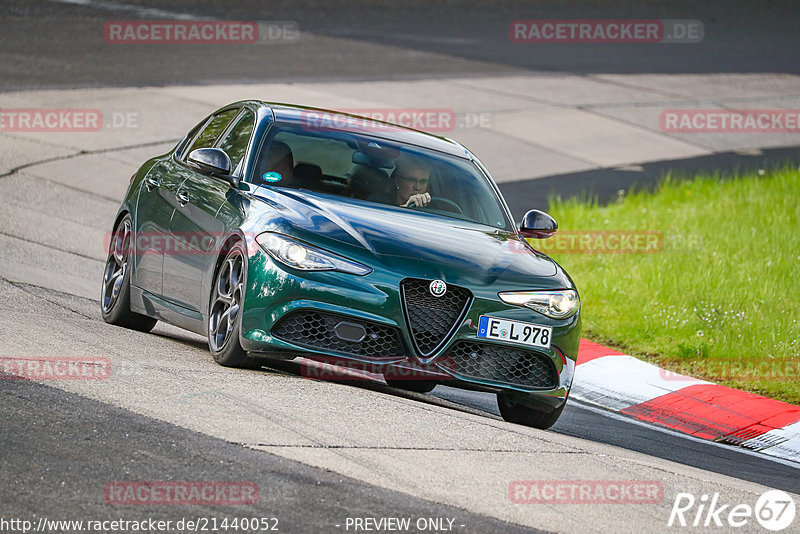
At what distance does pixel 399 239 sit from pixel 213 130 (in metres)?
2.54

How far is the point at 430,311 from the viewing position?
7.18 meters

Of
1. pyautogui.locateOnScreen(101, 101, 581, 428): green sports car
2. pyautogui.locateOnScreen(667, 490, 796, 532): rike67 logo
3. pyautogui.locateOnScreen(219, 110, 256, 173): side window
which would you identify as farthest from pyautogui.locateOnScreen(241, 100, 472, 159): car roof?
pyautogui.locateOnScreen(667, 490, 796, 532): rike67 logo

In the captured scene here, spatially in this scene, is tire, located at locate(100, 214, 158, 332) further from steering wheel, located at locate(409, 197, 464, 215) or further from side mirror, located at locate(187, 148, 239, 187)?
steering wheel, located at locate(409, 197, 464, 215)

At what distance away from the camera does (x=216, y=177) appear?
8.38 meters

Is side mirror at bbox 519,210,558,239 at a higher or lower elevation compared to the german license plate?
higher

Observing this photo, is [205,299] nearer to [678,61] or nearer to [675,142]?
[675,142]

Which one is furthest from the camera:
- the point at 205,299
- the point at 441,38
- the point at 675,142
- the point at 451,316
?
the point at 441,38

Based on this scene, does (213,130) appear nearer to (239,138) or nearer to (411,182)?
(239,138)

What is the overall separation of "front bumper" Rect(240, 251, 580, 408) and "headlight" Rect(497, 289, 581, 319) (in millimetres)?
86

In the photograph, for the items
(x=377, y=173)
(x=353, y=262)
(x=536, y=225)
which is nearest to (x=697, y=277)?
(x=536, y=225)

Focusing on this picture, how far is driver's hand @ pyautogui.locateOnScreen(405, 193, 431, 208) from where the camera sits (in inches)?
328

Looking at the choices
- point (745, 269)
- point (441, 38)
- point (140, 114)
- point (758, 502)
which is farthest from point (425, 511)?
point (441, 38)

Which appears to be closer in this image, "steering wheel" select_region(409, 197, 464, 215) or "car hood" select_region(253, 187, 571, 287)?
"car hood" select_region(253, 187, 571, 287)

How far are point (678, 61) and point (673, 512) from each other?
77.0 feet
